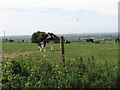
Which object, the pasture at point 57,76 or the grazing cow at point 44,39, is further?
the grazing cow at point 44,39

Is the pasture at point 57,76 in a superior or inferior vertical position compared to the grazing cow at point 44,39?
inferior

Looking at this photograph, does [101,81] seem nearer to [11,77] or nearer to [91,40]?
[11,77]

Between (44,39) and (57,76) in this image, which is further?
(44,39)

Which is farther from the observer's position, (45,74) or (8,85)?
(45,74)

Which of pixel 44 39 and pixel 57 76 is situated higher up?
pixel 44 39

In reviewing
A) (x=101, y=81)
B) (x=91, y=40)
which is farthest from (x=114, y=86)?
(x=91, y=40)

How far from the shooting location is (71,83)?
6840 mm

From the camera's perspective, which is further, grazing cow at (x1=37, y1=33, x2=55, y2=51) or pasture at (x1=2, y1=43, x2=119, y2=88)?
grazing cow at (x1=37, y1=33, x2=55, y2=51)

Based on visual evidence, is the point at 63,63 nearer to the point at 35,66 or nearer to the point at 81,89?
the point at 35,66

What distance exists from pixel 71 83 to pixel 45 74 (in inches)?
44.7

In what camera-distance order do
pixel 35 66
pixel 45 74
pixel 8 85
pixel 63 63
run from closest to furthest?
pixel 8 85 → pixel 45 74 → pixel 35 66 → pixel 63 63

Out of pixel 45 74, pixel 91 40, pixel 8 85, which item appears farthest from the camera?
pixel 91 40

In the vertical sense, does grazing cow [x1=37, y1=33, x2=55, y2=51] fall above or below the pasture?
above

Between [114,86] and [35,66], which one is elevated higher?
[35,66]
